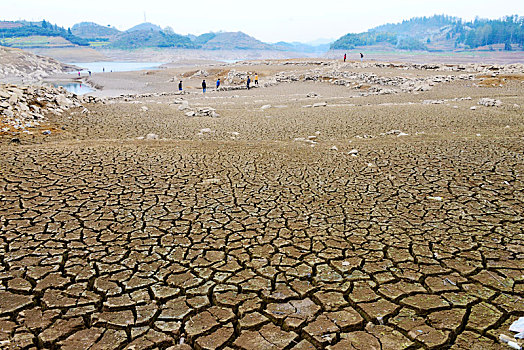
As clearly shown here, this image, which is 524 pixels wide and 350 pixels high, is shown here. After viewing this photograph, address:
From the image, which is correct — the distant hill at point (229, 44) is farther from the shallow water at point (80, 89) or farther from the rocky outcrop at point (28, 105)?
the rocky outcrop at point (28, 105)

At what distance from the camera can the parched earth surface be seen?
2.86m

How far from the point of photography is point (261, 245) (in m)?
4.24

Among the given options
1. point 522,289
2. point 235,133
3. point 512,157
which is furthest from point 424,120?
point 522,289

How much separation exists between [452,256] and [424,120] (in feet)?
30.5

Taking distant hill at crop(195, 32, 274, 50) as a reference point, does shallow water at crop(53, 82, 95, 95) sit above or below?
below

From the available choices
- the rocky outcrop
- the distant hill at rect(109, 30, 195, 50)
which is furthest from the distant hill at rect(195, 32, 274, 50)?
the rocky outcrop

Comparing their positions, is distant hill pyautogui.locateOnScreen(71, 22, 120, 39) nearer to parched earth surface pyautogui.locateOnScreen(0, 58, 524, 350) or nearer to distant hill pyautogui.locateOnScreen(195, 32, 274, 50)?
distant hill pyautogui.locateOnScreen(195, 32, 274, 50)

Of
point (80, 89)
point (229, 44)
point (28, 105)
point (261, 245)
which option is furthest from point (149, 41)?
point (261, 245)

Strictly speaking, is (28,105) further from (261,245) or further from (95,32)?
(95,32)

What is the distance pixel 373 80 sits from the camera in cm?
2738

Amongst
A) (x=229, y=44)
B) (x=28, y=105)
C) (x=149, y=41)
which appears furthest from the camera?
(x=229, y=44)

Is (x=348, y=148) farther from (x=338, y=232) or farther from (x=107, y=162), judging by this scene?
(x=107, y=162)

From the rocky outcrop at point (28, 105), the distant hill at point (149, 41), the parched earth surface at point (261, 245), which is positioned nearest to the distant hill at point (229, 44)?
the distant hill at point (149, 41)

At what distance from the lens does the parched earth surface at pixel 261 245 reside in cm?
286
